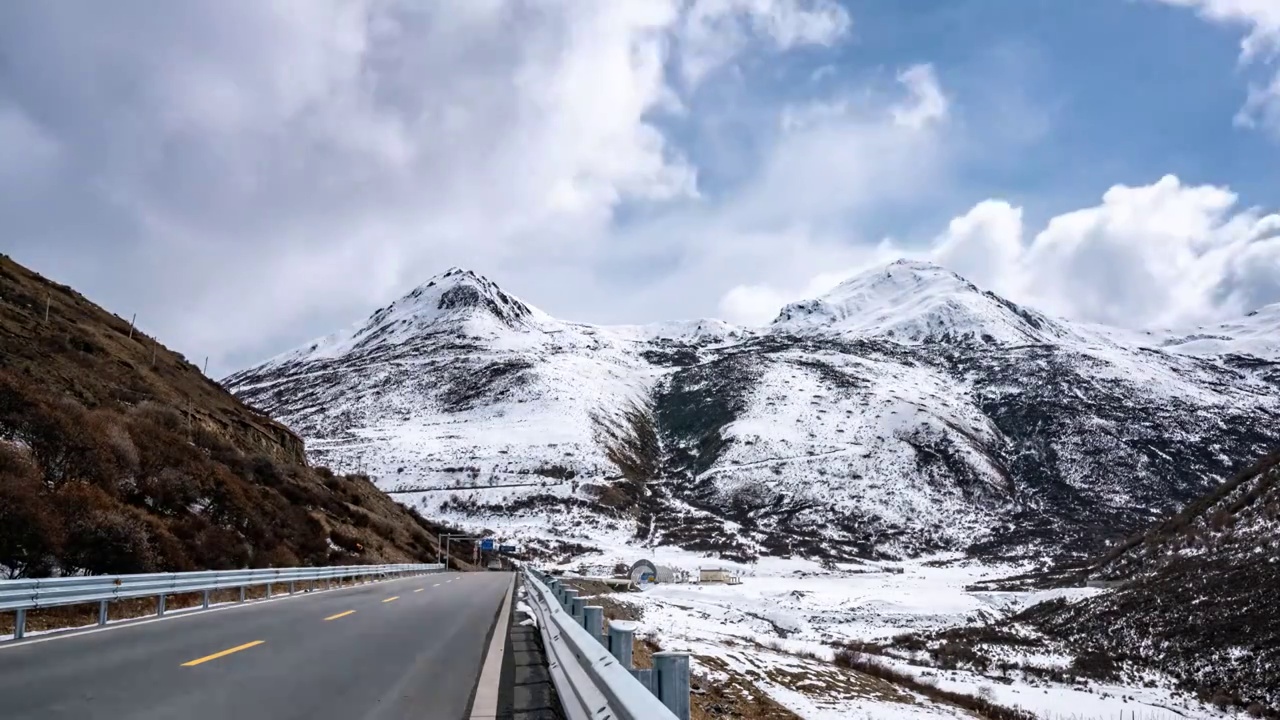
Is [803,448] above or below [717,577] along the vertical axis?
above

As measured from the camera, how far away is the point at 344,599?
20.1 metres

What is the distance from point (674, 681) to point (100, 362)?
124 ft

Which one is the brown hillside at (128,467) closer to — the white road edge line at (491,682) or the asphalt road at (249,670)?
the asphalt road at (249,670)

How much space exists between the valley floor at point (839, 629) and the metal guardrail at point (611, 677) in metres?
8.15

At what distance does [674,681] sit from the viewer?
424cm

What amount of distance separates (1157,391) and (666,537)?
12891 centimetres

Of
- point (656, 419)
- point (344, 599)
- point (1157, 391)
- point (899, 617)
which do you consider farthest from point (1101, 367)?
point (344, 599)

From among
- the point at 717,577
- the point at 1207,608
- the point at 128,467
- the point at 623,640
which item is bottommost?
the point at 717,577

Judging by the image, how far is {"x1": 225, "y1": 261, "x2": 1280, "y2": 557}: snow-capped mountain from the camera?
11381 cm

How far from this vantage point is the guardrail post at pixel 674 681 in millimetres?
4152

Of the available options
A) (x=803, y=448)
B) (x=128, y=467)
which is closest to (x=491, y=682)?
(x=128, y=467)

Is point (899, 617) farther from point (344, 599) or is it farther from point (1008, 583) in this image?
point (344, 599)

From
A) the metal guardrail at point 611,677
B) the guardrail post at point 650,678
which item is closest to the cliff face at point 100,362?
the metal guardrail at point 611,677

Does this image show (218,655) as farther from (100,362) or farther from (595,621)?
(100,362)
